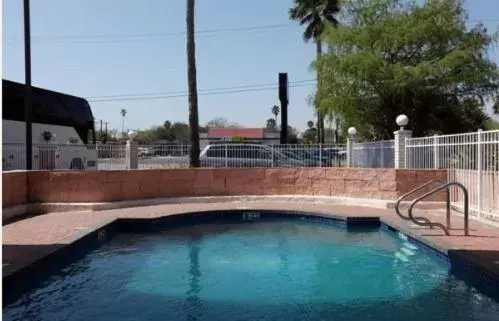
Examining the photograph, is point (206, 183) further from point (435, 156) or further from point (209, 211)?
point (435, 156)

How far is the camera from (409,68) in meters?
18.7

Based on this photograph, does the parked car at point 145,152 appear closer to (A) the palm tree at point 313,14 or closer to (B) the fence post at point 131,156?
(B) the fence post at point 131,156

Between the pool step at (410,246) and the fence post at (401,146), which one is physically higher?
the fence post at (401,146)

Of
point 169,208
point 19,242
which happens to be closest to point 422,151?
point 169,208

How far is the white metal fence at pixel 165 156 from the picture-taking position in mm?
14852

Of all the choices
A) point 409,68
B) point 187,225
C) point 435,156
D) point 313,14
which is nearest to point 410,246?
point 435,156

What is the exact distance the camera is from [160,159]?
52.6 feet

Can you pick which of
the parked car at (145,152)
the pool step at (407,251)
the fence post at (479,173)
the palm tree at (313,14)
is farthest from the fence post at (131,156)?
the palm tree at (313,14)

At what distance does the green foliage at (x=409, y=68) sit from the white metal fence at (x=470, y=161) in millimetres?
6551

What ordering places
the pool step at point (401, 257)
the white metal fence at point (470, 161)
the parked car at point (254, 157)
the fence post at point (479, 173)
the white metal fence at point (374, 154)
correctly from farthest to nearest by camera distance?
the parked car at point (254, 157)
the white metal fence at point (374, 154)
the fence post at point (479, 173)
the white metal fence at point (470, 161)
the pool step at point (401, 257)

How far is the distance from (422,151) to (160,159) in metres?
7.83

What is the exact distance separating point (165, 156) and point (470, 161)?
908 centimetres

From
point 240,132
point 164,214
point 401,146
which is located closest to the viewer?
point 164,214

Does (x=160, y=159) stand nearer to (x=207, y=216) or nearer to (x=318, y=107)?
(x=207, y=216)
